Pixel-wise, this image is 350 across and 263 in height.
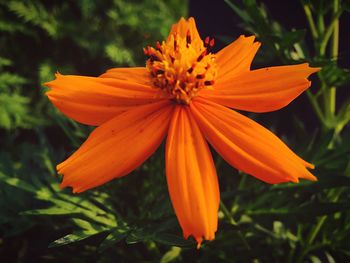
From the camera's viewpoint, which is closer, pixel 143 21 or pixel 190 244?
pixel 190 244

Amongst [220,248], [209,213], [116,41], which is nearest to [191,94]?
[209,213]

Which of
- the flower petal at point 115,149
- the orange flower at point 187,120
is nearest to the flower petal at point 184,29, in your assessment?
the orange flower at point 187,120

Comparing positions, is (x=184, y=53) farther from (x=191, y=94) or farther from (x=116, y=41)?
(x=116, y=41)

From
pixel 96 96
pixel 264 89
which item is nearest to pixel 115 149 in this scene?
pixel 96 96

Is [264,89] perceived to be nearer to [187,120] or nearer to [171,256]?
[187,120]

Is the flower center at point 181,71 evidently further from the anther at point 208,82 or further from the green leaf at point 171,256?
the green leaf at point 171,256

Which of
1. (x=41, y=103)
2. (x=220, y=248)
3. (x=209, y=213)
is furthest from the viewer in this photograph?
(x=41, y=103)
